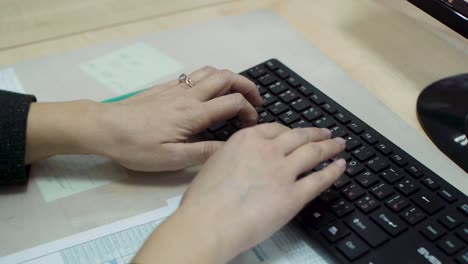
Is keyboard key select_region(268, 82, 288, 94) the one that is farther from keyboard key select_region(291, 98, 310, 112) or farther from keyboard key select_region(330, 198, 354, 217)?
keyboard key select_region(330, 198, 354, 217)

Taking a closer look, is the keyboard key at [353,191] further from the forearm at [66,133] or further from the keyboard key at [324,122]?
the forearm at [66,133]

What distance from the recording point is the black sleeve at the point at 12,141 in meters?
0.63

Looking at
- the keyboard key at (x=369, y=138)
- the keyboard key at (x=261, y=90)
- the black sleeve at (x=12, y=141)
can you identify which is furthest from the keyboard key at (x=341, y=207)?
the black sleeve at (x=12, y=141)

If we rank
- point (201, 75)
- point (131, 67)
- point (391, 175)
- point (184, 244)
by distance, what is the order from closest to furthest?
point (184, 244) → point (391, 175) → point (201, 75) → point (131, 67)

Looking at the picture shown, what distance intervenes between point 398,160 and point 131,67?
41cm

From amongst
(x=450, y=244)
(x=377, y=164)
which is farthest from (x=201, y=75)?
(x=450, y=244)

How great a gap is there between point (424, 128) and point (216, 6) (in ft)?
1.40

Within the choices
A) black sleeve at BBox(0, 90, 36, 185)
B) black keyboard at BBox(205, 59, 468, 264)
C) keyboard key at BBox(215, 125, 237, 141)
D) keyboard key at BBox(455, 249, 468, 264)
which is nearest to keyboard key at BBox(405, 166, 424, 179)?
black keyboard at BBox(205, 59, 468, 264)

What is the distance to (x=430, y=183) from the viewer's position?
1.97 ft

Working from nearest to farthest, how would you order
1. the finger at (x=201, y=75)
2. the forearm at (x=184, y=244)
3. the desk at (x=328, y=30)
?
the forearm at (x=184, y=244), the finger at (x=201, y=75), the desk at (x=328, y=30)

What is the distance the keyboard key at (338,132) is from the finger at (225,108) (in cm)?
10

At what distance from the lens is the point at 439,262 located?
0.53 meters

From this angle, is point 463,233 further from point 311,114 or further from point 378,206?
point 311,114

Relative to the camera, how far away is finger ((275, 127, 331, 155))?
592mm
